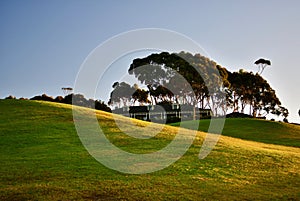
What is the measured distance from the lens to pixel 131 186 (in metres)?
16.5

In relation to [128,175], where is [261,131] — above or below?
above

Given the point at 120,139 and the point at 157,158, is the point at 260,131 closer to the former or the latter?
the point at 120,139

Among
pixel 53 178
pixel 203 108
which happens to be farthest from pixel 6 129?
pixel 203 108

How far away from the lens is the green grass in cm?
4959

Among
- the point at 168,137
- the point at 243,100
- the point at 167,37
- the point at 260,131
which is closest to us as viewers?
the point at 167,37

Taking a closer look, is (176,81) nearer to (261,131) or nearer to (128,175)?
(261,131)

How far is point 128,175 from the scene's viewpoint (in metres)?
18.7

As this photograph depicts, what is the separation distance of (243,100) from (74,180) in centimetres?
9198

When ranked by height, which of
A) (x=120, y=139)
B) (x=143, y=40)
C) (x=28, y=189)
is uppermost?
(x=143, y=40)

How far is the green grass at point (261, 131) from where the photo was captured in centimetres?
4959

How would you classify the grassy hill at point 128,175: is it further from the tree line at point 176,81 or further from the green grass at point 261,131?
the tree line at point 176,81

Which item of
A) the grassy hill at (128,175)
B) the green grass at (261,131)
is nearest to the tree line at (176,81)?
the green grass at (261,131)

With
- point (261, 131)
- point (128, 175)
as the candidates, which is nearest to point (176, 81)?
point (261, 131)

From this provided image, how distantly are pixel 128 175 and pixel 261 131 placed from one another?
1673 inches
